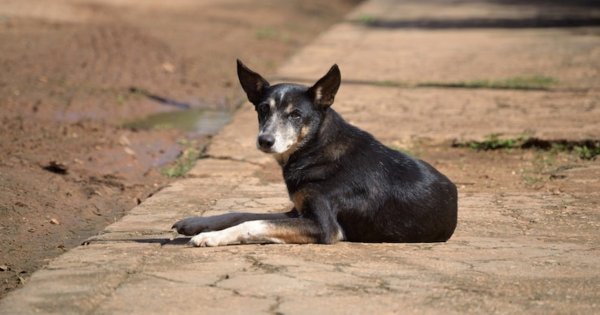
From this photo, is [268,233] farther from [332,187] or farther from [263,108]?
[263,108]

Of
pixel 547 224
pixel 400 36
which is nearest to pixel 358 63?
pixel 400 36

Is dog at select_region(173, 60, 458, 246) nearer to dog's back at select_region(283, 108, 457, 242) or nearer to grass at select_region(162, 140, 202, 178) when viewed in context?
dog's back at select_region(283, 108, 457, 242)

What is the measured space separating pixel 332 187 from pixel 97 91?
6.25 m

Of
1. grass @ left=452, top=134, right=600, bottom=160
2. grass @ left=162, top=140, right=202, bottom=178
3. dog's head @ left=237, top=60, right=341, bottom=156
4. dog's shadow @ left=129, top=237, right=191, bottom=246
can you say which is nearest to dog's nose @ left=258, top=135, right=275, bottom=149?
dog's head @ left=237, top=60, right=341, bottom=156

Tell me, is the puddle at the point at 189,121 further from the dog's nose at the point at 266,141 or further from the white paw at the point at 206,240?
the white paw at the point at 206,240

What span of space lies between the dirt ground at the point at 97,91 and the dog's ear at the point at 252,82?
144 centimetres

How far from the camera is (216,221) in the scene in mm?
6137

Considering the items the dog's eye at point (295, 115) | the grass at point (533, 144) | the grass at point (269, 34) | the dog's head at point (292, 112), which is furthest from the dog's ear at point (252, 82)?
the grass at point (269, 34)

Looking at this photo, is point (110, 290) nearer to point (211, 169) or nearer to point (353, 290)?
point (353, 290)

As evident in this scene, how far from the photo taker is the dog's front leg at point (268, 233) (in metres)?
5.70

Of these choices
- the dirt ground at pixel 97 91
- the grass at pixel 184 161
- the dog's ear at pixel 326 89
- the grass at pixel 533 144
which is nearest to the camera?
the dog's ear at pixel 326 89

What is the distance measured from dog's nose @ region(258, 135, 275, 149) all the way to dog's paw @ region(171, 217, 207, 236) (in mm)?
613

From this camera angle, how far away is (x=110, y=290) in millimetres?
4941

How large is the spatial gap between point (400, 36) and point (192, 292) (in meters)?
13.3
